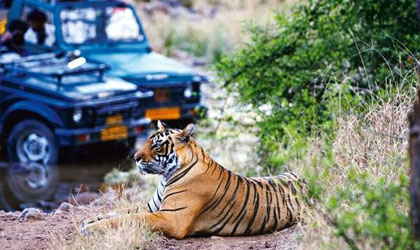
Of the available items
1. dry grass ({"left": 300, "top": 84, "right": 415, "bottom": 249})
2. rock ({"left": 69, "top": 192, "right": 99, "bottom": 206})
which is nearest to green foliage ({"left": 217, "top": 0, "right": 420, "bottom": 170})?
dry grass ({"left": 300, "top": 84, "right": 415, "bottom": 249})

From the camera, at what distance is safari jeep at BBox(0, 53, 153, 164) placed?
12945 millimetres

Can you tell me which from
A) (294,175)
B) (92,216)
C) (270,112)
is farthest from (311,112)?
(92,216)

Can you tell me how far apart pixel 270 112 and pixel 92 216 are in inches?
152

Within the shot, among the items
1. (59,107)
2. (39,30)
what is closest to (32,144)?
(59,107)

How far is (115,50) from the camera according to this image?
1546 cm

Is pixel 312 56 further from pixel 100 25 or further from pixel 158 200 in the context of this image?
pixel 100 25

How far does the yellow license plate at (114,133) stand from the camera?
1323cm

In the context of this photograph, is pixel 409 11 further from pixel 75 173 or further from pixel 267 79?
pixel 75 173

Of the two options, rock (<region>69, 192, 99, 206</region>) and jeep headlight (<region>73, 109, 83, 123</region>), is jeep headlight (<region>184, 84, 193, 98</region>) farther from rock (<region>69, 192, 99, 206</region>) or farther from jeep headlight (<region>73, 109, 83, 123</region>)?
rock (<region>69, 192, 99, 206</region>)

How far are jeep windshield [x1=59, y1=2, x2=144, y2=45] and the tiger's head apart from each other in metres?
7.58

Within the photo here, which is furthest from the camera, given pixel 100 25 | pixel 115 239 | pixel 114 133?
pixel 100 25

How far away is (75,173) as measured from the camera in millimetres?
13398

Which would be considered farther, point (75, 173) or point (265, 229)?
point (75, 173)

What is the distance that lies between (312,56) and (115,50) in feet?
16.7
